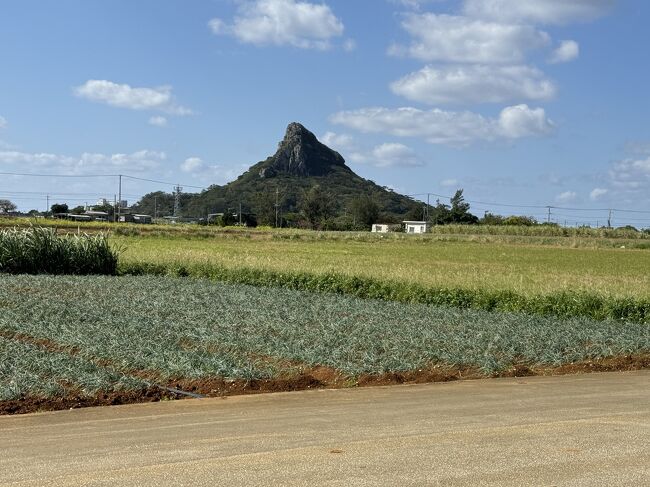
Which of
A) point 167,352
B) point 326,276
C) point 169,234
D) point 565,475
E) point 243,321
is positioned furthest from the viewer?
point 169,234

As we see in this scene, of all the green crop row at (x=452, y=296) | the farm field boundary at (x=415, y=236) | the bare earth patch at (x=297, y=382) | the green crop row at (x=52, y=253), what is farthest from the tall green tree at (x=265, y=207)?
the bare earth patch at (x=297, y=382)

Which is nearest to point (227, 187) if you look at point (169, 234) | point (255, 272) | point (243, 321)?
point (169, 234)

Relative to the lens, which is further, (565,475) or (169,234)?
(169,234)

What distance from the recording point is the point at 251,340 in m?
14.5

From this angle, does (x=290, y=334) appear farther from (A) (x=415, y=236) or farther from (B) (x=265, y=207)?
(B) (x=265, y=207)

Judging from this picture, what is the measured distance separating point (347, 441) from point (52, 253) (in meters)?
29.4

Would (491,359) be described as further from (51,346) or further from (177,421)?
(51,346)

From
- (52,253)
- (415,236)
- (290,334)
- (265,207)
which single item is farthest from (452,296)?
(265,207)

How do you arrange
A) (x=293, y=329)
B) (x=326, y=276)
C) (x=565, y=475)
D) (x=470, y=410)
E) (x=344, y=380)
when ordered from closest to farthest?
(x=565, y=475), (x=470, y=410), (x=344, y=380), (x=293, y=329), (x=326, y=276)

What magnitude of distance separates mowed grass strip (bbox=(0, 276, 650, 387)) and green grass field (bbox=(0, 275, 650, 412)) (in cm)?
3

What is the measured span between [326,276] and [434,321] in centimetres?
1109

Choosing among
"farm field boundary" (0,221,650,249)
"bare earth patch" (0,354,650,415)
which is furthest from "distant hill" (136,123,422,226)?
"bare earth patch" (0,354,650,415)

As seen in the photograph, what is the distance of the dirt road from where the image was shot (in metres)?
6.70

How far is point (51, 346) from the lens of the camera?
1421 cm
